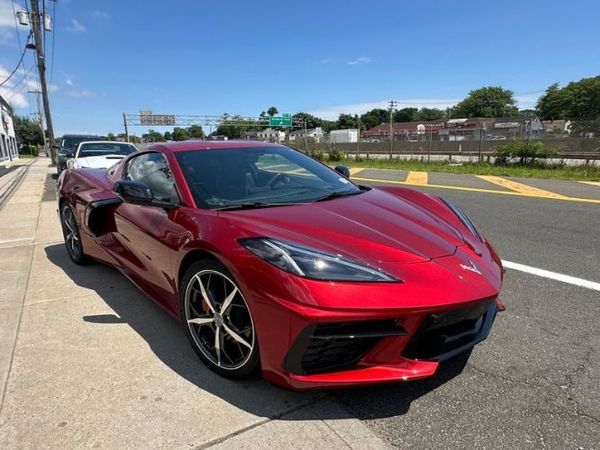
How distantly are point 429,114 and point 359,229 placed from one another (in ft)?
538

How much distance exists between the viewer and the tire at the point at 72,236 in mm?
4695

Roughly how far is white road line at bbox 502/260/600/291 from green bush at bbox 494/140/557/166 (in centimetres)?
1255

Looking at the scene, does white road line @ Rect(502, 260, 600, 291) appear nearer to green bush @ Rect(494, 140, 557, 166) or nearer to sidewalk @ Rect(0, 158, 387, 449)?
sidewalk @ Rect(0, 158, 387, 449)

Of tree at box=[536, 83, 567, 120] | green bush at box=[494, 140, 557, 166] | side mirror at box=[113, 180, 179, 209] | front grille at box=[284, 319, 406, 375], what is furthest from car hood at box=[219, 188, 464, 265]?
tree at box=[536, 83, 567, 120]

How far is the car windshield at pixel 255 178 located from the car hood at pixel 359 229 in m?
0.22

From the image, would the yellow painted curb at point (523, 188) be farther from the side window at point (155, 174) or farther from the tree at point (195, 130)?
the tree at point (195, 130)

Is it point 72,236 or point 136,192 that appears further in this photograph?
point 72,236

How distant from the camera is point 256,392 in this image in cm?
242

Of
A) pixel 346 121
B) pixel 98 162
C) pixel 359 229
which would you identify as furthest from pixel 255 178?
pixel 346 121

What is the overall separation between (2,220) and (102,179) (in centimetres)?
451

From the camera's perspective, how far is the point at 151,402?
92.8 inches

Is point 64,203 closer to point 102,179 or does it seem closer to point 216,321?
point 102,179

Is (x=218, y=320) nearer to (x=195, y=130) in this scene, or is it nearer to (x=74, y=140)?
(x=74, y=140)

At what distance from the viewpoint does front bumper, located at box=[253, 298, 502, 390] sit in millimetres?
2008
